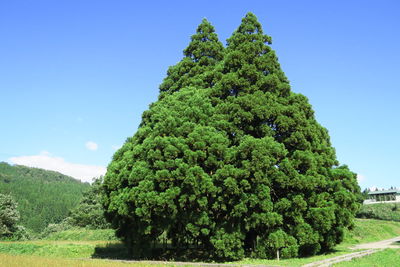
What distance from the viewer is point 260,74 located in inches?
674

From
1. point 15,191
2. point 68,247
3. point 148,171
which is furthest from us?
point 15,191

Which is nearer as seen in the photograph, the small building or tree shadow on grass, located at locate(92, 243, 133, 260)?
tree shadow on grass, located at locate(92, 243, 133, 260)

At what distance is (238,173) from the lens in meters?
14.0

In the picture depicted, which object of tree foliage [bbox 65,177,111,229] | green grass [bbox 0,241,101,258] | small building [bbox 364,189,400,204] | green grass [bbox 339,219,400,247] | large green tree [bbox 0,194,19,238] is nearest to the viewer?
green grass [bbox 0,241,101,258]

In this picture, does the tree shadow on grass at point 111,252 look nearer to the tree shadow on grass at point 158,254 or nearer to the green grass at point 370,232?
the tree shadow on grass at point 158,254

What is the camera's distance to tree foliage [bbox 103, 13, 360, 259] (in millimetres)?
14078

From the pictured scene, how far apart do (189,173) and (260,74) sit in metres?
6.99

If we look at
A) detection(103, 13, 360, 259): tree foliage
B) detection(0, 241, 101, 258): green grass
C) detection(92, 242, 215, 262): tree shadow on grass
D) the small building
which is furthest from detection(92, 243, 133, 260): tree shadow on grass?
the small building

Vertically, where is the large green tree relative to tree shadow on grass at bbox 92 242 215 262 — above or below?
above

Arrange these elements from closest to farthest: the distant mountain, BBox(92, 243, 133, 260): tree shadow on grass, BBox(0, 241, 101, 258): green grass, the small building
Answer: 1. BBox(92, 243, 133, 260): tree shadow on grass
2. BBox(0, 241, 101, 258): green grass
3. the small building
4. the distant mountain

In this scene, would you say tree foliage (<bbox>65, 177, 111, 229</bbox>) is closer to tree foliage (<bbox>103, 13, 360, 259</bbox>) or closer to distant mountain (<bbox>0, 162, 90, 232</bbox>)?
tree foliage (<bbox>103, 13, 360, 259</bbox>)

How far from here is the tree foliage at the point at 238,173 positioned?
46.2ft

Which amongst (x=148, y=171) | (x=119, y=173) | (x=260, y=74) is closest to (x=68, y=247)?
(x=119, y=173)

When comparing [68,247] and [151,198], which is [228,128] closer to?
[151,198]
